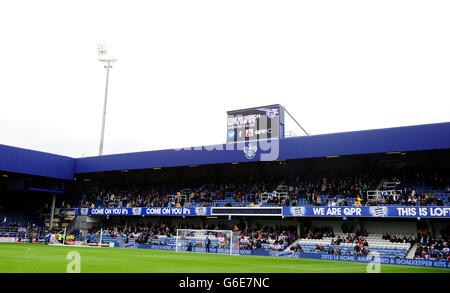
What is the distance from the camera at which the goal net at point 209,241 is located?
38438 mm

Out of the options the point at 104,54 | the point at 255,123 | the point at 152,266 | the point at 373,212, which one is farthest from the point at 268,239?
the point at 104,54

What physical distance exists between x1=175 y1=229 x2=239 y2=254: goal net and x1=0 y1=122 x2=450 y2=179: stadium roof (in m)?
8.31

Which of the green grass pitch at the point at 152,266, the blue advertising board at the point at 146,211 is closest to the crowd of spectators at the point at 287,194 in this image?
the blue advertising board at the point at 146,211

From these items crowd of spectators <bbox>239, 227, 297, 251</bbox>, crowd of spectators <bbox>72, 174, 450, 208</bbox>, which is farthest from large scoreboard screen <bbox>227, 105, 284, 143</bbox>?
crowd of spectators <bbox>239, 227, 297, 251</bbox>

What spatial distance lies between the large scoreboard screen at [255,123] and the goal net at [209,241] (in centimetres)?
1089

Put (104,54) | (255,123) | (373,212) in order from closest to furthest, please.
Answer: (373,212) < (255,123) < (104,54)

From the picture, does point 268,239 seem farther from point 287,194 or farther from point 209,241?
point 209,241

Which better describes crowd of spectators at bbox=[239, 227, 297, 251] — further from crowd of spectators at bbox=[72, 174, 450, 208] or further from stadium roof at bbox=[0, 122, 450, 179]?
stadium roof at bbox=[0, 122, 450, 179]

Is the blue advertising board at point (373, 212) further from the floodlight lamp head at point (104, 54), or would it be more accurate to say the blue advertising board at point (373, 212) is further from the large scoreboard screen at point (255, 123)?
the floodlight lamp head at point (104, 54)

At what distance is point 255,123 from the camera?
145ft

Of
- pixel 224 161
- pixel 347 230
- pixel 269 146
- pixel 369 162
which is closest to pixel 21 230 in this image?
pixel 224 161

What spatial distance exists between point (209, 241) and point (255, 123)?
13.7 m

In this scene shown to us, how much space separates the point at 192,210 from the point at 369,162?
1944cm

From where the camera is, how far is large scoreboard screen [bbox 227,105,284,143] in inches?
1694
